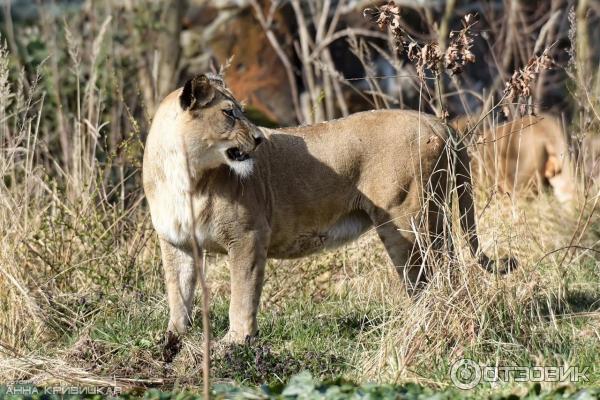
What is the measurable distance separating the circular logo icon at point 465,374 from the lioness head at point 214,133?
1676 mm

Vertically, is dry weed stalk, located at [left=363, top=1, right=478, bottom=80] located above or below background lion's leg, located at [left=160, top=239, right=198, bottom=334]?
above

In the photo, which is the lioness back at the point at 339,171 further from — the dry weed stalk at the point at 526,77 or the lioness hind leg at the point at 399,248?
the dry weed stalk at the point at 526,77

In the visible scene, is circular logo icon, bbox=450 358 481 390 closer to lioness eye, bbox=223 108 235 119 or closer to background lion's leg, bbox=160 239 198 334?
background lion's leg, bbox=160 239 198 334

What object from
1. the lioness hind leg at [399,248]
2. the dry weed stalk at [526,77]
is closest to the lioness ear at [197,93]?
the lioness hind leg at [399,248]

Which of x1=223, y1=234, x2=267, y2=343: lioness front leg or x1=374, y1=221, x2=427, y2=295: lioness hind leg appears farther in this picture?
x1=374, y1=221, x2=427, y2=295: lioness hind leg

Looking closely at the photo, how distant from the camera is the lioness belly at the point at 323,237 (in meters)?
6.61

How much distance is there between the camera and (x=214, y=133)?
5969 millimetres

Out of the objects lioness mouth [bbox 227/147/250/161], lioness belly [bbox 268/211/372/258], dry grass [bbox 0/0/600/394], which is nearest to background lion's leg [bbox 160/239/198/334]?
dry grass [bbox 0/0/600/394]

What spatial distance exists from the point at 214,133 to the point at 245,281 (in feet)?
2.99

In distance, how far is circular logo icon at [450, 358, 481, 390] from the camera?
5.07 meters

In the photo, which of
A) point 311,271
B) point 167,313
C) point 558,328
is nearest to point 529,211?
point 311,271

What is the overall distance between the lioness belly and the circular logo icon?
61.8 inches

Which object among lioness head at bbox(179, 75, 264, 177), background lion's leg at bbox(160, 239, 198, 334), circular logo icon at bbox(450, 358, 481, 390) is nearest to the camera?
circular logo icon at bbox(450, 358, 481, 390)

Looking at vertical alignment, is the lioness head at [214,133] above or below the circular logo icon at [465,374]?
above
